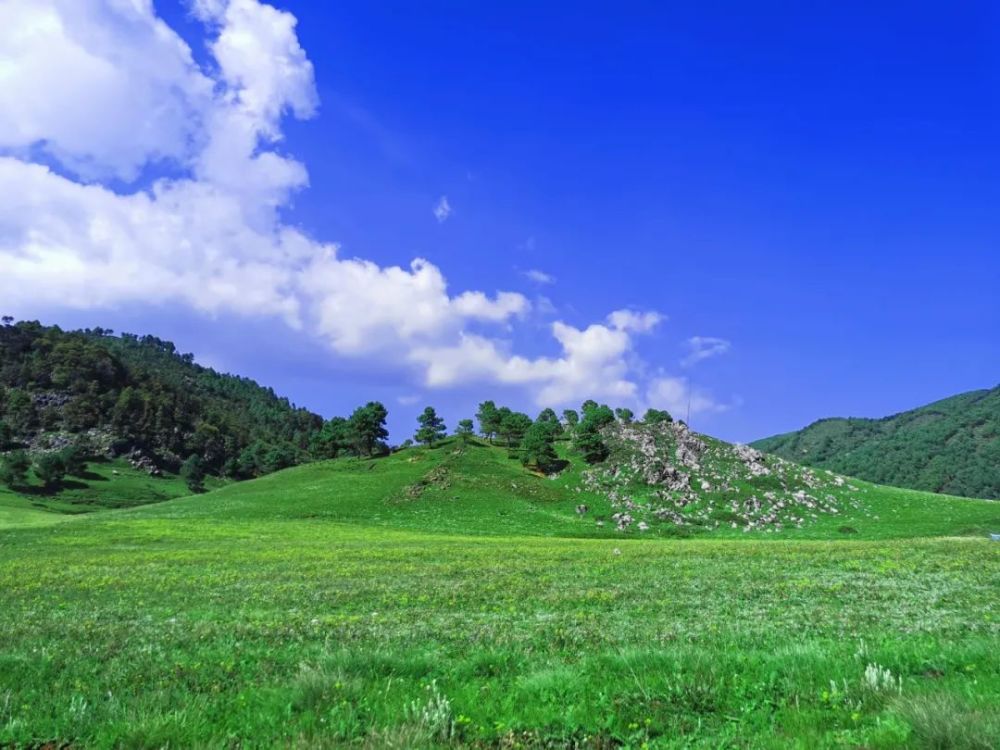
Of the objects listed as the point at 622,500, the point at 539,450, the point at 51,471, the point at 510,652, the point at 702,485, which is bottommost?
the point at 510,652

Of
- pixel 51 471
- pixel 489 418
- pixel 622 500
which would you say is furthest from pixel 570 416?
pixel 51 471

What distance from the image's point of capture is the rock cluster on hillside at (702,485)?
89.9 m

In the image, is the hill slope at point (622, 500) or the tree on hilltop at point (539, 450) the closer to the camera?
the hill slope at point (622, 500)

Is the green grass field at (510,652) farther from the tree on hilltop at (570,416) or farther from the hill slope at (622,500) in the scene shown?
the tree on hilltop at (570,416)

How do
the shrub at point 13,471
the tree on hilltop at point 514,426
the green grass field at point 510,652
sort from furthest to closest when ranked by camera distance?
the shrub at point 13,471
the tree on hilltop at point 514,426
the green grass field at point 510,652

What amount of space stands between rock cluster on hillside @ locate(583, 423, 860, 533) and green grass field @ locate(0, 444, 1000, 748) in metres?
55.1

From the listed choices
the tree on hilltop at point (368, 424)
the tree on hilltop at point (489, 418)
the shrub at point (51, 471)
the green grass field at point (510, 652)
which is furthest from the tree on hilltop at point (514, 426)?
the shrub at point (51, 471)

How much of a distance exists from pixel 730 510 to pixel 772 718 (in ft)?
301

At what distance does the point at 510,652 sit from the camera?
11.1m

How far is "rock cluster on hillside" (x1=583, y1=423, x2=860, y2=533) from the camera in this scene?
295 feet

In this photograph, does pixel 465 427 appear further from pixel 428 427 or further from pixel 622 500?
pixel 622 500

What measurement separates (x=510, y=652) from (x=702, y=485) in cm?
9804

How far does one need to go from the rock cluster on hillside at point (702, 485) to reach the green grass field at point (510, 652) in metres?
55.1

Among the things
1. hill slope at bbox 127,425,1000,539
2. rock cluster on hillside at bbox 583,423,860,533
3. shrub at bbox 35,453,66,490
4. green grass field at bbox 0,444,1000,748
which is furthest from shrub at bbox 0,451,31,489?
green grass field at bbox 0,444,1000,748
